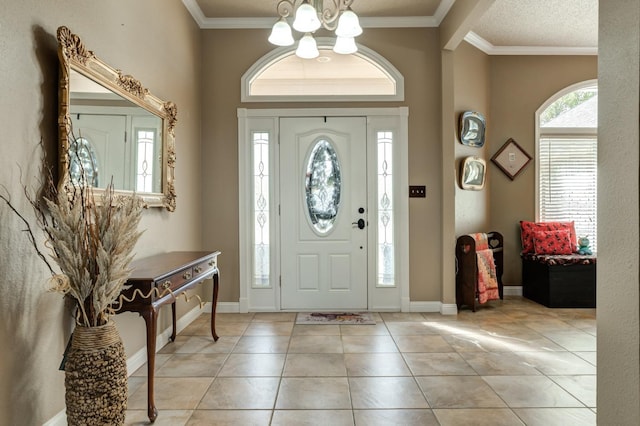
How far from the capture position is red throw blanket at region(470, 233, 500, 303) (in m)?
4.37

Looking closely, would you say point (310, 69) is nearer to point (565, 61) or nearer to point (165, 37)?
point (165, 37)

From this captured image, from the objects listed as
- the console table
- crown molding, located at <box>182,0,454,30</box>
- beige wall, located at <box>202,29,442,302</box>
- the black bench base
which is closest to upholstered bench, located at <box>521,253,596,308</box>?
the black bench base

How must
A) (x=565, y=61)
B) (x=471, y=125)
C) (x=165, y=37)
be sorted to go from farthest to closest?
1. (x=565, y=61)
2. (x=471, y=125)
3. (x=165, y=37)

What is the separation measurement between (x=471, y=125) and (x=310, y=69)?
2.01 m

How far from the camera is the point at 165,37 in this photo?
11.1 ft

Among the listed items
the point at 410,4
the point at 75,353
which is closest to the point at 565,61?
the point at 410,4

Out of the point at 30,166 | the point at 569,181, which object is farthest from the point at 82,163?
the point at 569,181

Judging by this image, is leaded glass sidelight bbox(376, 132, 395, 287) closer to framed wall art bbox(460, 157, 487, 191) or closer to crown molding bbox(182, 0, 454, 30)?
framed wall art bbox(460, 157, 487, 191)

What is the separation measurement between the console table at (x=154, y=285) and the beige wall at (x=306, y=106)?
4.49 feet

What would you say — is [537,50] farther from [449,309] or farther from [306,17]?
[306,17]

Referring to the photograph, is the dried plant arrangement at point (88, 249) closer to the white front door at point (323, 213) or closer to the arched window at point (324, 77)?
the white front door at point (323, 213)

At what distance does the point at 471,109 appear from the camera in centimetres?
489

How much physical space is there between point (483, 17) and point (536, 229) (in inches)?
101

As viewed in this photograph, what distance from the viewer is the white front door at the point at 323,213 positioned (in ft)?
14.4
